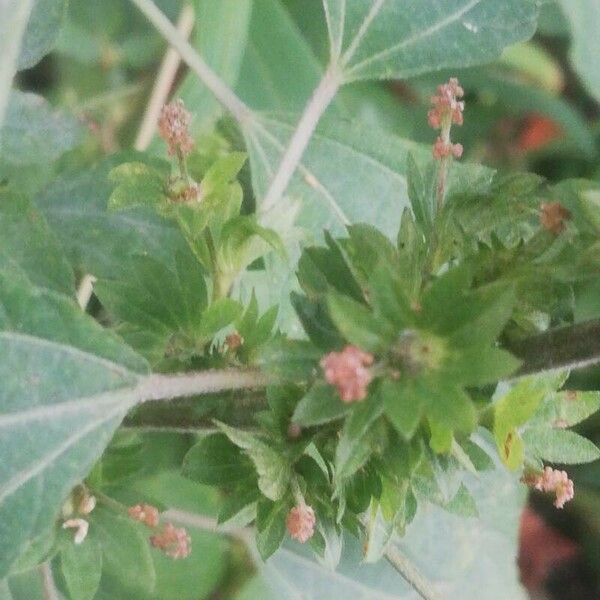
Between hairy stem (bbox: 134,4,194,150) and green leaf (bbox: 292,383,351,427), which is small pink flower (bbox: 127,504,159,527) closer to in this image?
green leaf (bbox: 292,383,351,427)

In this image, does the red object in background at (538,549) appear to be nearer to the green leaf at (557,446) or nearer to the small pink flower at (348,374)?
the green leaf at (557,446)

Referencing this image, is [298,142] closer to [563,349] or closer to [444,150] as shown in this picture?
[444,150]

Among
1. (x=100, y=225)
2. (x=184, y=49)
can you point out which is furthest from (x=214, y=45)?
(x=100, y=225)

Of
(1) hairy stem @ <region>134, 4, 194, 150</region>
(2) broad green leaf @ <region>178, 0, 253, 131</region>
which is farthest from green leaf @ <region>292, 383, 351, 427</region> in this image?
(1) hairy stem @ <region>134, 4, 194, 150</region>

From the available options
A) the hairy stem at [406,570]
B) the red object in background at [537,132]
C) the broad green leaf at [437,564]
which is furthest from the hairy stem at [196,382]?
the red object in background at [537,132]

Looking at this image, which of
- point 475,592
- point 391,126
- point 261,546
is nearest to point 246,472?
point 261,546
